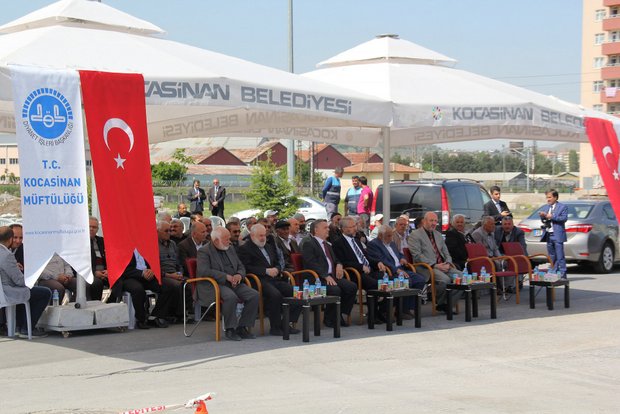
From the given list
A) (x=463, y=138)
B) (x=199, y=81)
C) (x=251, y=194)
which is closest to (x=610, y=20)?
(x=251, y=194)

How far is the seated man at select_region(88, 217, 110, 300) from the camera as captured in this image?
12156mm

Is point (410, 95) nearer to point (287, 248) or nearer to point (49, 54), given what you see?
point (287, 248)

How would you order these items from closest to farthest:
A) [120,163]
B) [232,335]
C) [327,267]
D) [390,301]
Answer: [120,163] < [232,335] < [390,301] < [327,267]

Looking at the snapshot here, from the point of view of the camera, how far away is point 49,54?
986 centimetres

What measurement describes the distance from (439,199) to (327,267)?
7.22 m

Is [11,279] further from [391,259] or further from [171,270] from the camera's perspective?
[391,259]

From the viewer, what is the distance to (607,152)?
14344 mm

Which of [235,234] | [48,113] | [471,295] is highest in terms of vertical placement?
[48,113]

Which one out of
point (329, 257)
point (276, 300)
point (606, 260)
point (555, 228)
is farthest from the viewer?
point (606, 260)

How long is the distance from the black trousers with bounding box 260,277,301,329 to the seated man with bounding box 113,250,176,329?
4.50 feet

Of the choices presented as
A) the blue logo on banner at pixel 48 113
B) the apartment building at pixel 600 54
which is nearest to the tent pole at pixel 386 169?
the blue logo on banner at pixel 48 113

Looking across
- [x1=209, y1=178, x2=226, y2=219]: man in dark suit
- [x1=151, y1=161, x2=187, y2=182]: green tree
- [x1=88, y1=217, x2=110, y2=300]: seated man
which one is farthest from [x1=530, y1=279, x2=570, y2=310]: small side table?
[x1=151, y1=161, x2=187, y2=182]: green tree

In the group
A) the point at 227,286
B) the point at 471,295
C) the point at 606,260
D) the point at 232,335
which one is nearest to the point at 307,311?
the point at 232,335

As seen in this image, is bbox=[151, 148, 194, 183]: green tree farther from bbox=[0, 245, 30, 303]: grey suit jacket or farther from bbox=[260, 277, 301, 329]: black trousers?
bbox=[0, 245, 30, 303]: grey suit jacket
